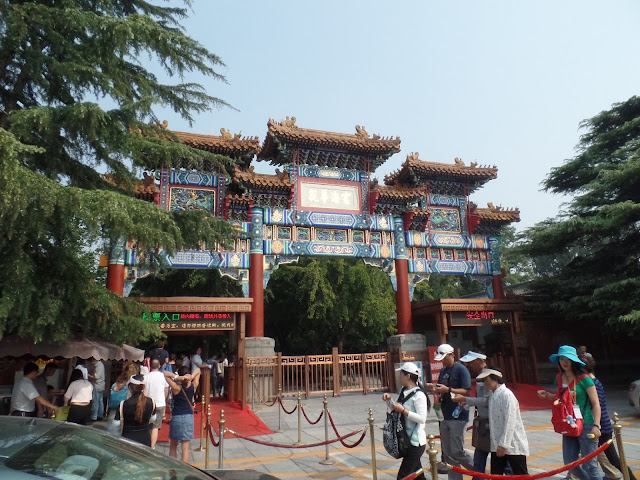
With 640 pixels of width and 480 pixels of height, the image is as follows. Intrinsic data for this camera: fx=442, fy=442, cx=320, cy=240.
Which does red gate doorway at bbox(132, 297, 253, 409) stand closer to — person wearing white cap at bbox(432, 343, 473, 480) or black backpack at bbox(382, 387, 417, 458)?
person wearing white cap at bbox(432, 343, 473, 480)

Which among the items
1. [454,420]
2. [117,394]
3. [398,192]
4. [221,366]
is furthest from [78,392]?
[398,192]

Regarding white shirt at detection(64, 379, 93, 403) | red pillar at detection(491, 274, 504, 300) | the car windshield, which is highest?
red pillar at detection(491, 274, 504, 300)

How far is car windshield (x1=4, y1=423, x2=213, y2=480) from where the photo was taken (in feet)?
6.28

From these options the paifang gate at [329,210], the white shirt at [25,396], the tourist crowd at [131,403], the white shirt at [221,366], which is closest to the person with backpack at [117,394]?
the tourist crowd at [131,403]

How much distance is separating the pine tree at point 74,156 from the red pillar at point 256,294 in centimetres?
542

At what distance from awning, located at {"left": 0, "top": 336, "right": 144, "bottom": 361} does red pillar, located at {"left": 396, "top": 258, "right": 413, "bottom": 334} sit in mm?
10204

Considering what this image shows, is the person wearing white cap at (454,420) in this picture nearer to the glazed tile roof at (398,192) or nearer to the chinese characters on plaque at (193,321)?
the chinese characters on plaque at (193,321)

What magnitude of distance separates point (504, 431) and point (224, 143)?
13.2 meters

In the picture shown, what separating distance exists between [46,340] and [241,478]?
6.00 m

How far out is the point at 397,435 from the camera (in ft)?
13.3

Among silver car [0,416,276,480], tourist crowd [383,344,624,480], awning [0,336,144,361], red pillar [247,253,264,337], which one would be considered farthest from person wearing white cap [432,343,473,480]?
red pillar [247,253,264,337]

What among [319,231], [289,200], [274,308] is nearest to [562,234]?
[319,231]

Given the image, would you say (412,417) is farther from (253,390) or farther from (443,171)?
(443,171)

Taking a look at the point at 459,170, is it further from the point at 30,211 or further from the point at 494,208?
the point at 30,211
